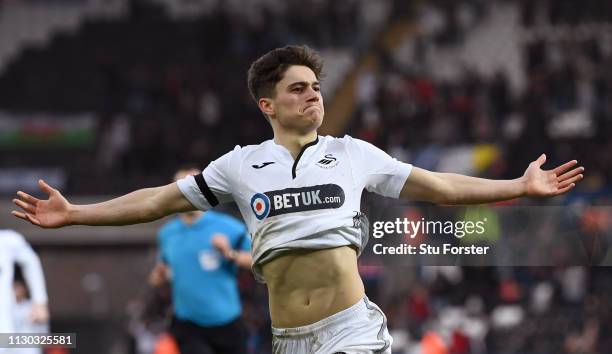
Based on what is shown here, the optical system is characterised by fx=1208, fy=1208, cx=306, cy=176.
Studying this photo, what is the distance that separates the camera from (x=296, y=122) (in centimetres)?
509

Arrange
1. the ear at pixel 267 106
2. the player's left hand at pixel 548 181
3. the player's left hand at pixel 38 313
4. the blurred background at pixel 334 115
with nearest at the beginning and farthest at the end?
the player's left hand at pixel 548 181, the ear at pixel 267 106, the player's left hand at pixel 38 313, the blurred background at pixel 334 115

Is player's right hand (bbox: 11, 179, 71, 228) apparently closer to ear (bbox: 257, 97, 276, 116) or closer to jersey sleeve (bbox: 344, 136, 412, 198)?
ear (bbox: 257, 97, 276, 116)

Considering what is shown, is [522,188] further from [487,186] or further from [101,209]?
[101,209]

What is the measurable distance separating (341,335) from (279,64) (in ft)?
3.88

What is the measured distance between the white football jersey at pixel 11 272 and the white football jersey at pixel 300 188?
341 centimetres

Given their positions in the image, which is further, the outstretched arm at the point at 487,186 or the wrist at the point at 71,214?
the wrist at the point at 71,214

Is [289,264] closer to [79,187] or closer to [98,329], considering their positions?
[98,329]

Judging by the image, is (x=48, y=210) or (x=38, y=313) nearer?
(x=48, y=210)

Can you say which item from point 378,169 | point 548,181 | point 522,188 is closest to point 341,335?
point 378,169

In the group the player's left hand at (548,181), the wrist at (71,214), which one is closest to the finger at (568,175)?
the player's left hand at (548,181)

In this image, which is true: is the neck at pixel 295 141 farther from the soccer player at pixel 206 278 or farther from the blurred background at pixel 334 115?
the blurred background at pixel 334 115

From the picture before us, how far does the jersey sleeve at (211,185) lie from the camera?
16.8 feet

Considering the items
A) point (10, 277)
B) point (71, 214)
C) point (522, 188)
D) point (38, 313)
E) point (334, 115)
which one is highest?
point (334, 115)

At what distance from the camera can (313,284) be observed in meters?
4.91
